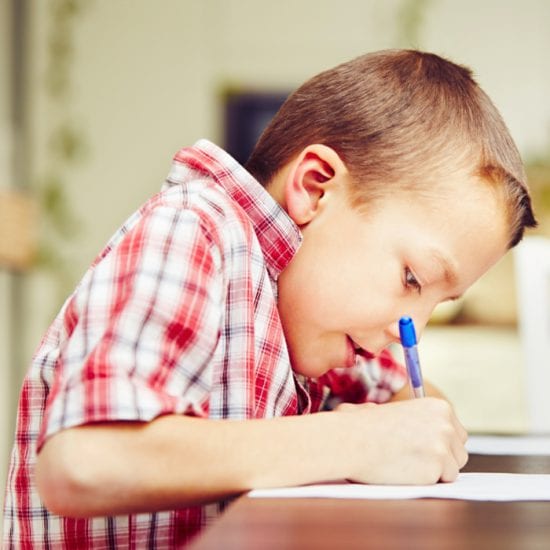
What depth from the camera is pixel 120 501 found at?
2.04 ft

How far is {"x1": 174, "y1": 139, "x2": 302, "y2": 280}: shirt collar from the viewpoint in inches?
34.3

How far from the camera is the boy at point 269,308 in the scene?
2.07ft

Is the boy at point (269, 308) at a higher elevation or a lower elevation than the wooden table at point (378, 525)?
higher

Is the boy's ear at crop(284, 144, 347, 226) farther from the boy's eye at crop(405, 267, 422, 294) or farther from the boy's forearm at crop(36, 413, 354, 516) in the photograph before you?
the boy's forearm at crop(36, 413, 354, 516)

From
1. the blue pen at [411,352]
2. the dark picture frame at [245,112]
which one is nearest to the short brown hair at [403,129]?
the blue pen at [411,352]

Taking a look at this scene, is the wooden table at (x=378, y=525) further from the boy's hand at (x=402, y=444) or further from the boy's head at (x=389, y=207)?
the boy's head at (x=389, y=207)

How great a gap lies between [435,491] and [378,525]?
0.14 metres

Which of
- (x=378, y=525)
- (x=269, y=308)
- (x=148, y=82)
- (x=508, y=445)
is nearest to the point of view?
(x=378, y=525)

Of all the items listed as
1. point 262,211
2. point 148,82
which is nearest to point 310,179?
point 262,211

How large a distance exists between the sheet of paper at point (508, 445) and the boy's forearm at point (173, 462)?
41 cm

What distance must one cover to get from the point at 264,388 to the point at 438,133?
0.94 feet

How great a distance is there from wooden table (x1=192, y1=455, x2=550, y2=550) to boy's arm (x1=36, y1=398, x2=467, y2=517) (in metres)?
0.05

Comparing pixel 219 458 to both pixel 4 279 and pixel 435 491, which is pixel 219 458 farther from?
pixel 4 279

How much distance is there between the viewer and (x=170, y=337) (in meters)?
0.67
